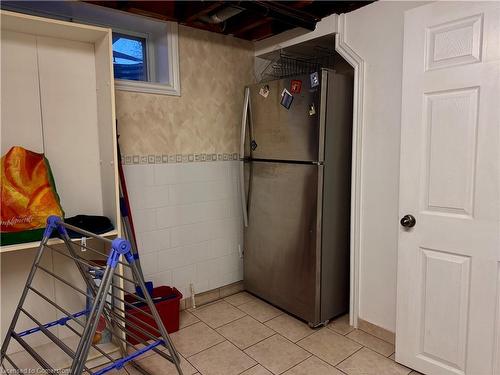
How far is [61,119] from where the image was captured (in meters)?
2.14

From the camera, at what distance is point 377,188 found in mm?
2326

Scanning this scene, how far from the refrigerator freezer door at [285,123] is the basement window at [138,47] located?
0.67 meters

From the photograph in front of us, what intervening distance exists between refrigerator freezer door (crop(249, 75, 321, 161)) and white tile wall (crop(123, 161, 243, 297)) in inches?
17.9

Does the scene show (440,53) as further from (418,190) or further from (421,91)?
(418,190)

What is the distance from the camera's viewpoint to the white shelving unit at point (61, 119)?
1.97m

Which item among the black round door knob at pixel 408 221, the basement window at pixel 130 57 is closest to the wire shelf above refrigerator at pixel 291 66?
the basement window at pixel 130 57

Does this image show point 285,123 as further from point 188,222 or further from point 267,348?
point 267,348

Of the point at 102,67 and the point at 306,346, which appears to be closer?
the point at 102,67

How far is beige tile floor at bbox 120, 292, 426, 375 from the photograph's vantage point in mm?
2084

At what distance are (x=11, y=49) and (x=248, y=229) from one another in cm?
203

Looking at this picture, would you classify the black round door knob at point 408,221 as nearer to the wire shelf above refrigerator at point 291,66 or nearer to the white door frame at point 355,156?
the white door frame at point 355,156

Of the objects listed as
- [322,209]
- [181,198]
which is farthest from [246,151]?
[322,209]

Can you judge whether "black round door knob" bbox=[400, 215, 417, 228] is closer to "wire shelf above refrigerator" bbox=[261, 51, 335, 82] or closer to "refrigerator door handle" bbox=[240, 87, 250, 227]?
"refrigerator door handle" bbox=[240, 87, 250, 227]

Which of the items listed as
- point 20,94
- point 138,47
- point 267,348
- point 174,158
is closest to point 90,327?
point 267,348
